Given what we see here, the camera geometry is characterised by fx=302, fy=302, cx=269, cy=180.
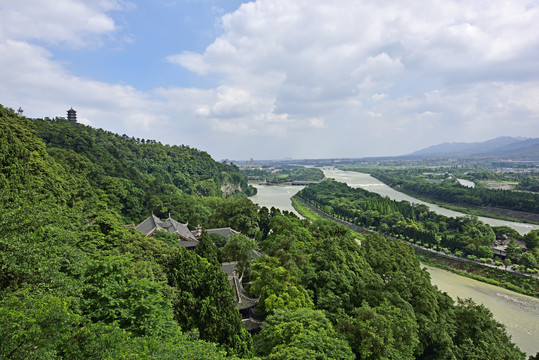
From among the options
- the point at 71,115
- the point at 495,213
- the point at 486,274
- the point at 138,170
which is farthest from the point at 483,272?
the point at 71,115

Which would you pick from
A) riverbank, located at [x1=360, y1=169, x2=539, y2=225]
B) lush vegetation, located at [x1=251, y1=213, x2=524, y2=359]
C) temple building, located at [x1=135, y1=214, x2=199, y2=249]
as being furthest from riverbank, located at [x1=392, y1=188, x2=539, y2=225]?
temple building, located at [x1=135, y1=214, x2=199, y2=249]

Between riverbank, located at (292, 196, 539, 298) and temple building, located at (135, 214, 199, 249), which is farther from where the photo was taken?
riverbank, located at (292, 196, 539, 298)

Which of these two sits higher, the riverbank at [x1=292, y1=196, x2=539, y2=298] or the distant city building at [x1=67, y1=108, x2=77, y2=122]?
the distant city building at [x1=67, y1=108, x2=77, y2=122]

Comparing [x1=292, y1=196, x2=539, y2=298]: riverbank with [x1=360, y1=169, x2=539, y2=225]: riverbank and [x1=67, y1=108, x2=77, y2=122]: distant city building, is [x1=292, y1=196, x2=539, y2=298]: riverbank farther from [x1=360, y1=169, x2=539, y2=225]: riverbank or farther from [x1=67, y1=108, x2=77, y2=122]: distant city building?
[x1=67, y1=108, x2=77, y2=122]: distant city building

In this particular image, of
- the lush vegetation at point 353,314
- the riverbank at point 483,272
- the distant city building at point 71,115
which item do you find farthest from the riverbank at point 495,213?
the distant city building at point 71,115

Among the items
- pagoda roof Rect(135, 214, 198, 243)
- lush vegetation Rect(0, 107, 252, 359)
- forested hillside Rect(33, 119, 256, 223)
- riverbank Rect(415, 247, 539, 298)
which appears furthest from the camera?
forested hillside Rect(33, 119, 256, 223)

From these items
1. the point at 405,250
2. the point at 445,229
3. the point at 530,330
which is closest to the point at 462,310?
the point at 405,250
